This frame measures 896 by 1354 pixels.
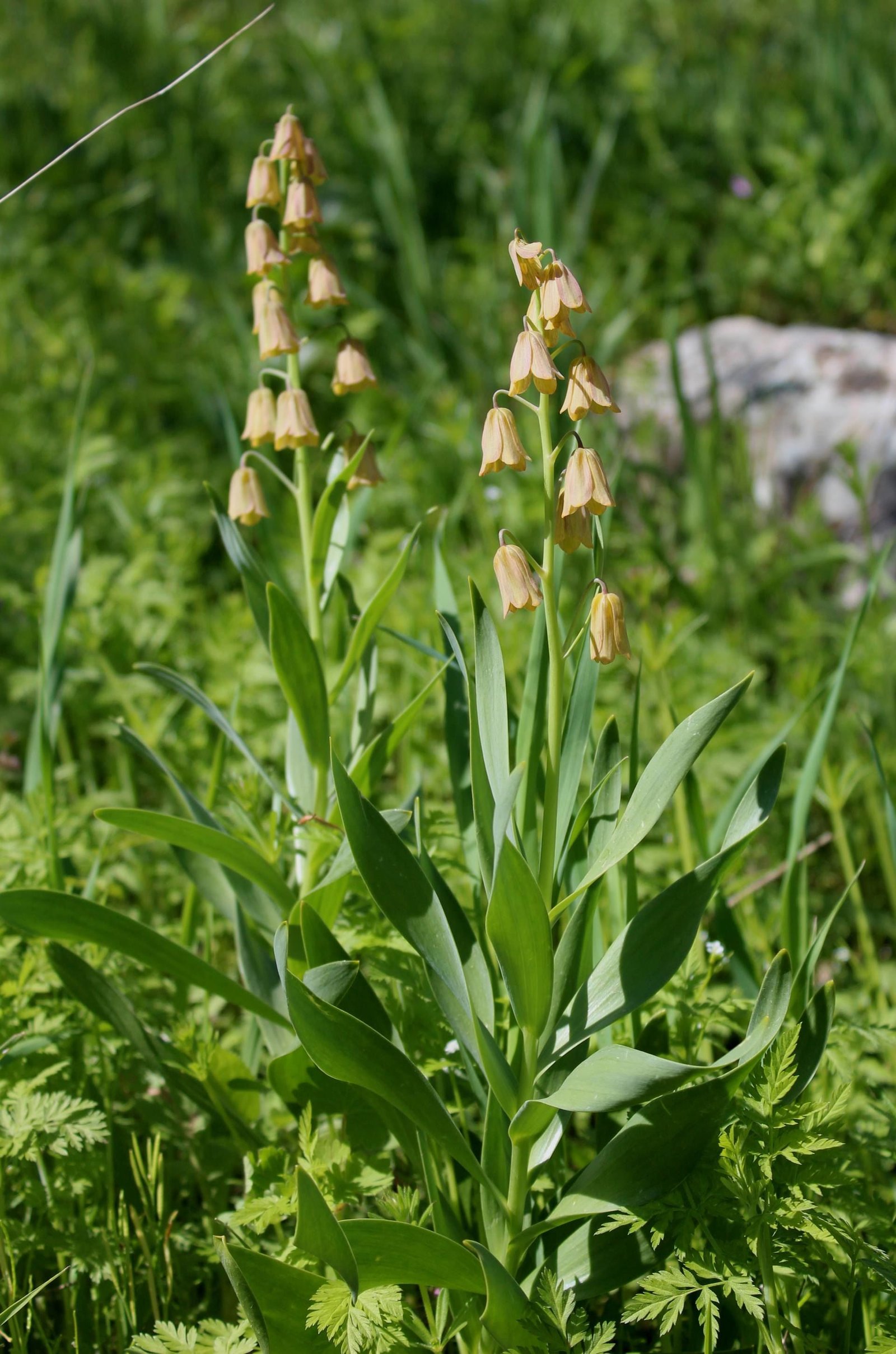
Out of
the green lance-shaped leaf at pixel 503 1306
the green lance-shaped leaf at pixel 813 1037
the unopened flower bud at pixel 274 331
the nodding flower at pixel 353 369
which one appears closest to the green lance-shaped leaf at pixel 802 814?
the green lance-shaped leaf at pixel 813 1037

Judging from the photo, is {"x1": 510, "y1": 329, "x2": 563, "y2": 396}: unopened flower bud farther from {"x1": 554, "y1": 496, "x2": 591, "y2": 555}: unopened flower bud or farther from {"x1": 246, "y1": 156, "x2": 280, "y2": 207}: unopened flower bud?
{"x1": 246, "y1": 156, "x2": 280, "y2": 207}: unopened flower bud

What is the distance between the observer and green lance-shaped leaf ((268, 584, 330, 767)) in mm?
1396

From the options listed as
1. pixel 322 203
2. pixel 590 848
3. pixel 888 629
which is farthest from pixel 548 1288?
pixel 322 203

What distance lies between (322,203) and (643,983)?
423 cm

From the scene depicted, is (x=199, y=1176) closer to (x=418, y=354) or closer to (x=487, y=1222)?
(x=487, y=1222)

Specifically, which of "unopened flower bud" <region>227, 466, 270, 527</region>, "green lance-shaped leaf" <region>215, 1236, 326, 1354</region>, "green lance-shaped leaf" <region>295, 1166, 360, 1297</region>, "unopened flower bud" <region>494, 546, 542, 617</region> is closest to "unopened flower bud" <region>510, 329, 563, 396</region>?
"unopened flower bud" <region>494, 546, 542, 617</region>

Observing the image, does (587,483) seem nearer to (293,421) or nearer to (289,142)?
(293,421)

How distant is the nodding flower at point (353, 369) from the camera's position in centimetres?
154

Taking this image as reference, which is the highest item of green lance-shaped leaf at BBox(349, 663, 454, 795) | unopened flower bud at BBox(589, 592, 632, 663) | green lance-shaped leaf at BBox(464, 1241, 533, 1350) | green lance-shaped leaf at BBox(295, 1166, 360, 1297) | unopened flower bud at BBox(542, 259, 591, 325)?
unopened flower bud at BBox(542, 259, 591, 325)

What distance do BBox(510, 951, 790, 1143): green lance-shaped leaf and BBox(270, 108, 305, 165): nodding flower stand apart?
1157 millimetres

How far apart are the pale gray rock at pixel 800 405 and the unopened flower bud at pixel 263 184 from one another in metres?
2.01

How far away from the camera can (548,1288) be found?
1.15m

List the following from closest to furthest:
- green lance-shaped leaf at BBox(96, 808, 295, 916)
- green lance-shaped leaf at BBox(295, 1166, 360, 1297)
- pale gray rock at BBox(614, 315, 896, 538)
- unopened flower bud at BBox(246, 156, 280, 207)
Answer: green lance-shaped leaf at BBox(295, 1166, 360, 1297), green lance-shaped leaf at BBox(96, 808, 295, 916), unopened flower bud at BBox(246, 156, 280, 207), pale gray rock at BBox(614, 315, 896, 538)

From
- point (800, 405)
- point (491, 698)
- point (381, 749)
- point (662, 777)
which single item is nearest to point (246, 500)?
point (381, 749)
